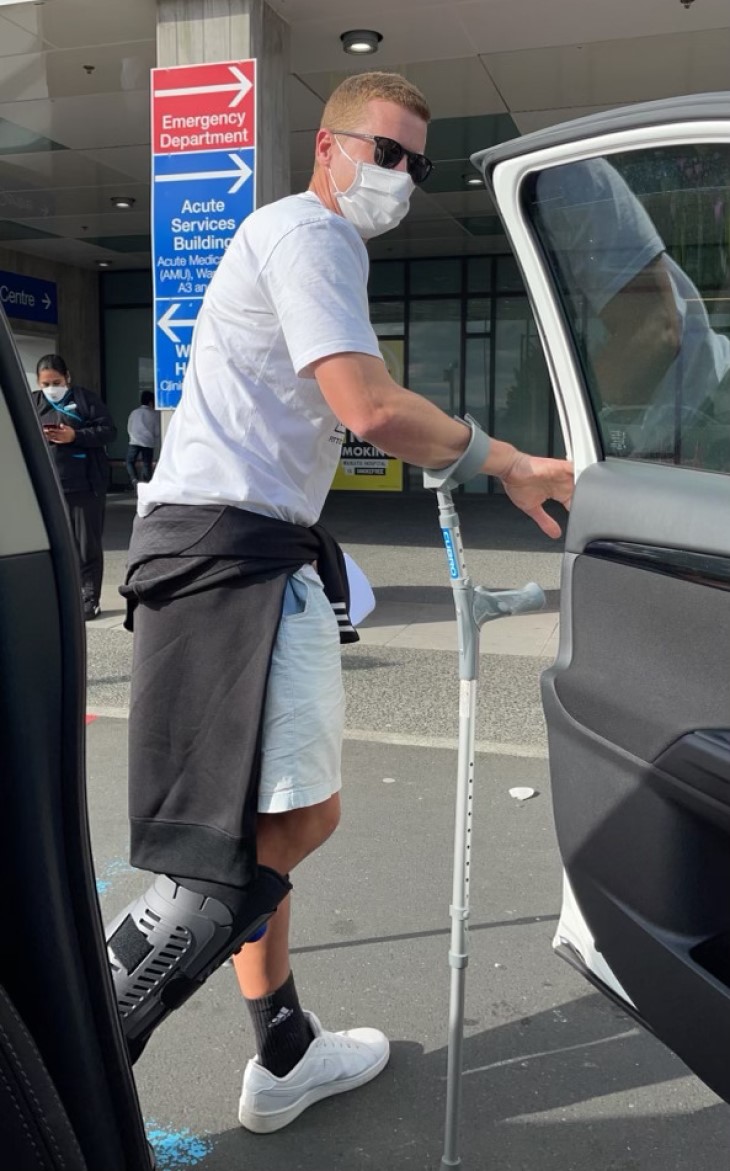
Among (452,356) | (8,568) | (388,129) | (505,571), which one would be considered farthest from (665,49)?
(452,356)

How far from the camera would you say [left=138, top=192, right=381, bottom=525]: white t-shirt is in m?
1.94

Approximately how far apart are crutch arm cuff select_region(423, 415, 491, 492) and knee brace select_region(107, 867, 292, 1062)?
858 mm

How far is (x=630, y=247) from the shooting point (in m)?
1.96

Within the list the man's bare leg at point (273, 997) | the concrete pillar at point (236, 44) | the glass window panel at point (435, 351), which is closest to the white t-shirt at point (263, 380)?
the man's bare leg at point (273, 997)

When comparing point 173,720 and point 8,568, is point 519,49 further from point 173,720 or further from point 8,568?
point 8,568

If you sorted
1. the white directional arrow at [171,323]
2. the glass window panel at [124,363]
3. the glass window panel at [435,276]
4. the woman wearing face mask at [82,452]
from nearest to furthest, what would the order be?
the white directional arrow at [171,323]
the woman wearing face mask at [82,452]
the glass window panel at [435,276]
the glass window panel at [124,363]

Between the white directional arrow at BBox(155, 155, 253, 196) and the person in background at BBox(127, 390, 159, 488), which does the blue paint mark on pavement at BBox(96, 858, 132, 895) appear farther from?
the person in background at BBox(127, 390, 159, 488)

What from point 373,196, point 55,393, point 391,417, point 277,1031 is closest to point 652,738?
point 391,417

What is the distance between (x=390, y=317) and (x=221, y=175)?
44.8 ft

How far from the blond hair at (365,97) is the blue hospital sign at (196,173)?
3970 mm

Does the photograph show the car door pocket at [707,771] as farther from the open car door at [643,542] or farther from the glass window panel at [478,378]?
the glass window panel at [478,378]

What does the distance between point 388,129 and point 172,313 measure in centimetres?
426

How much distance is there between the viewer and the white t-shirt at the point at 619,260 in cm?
189

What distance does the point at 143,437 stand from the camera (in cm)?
1758
